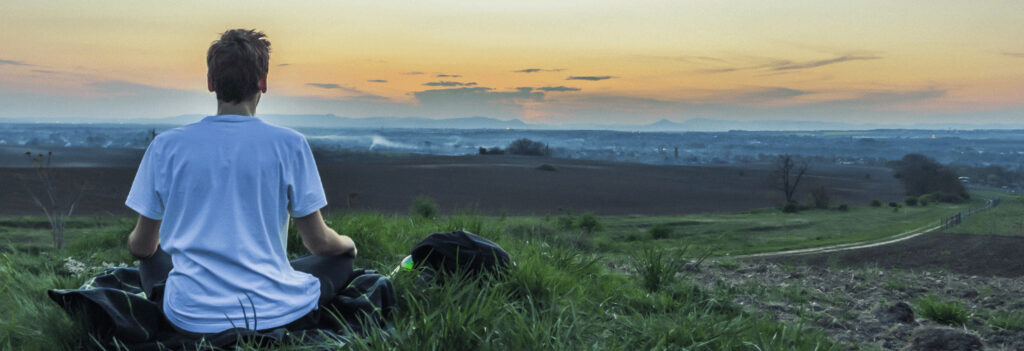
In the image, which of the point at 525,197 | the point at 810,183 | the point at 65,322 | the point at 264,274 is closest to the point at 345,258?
the point at 264,274

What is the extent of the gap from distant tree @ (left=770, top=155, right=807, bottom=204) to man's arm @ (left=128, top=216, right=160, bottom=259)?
252ft

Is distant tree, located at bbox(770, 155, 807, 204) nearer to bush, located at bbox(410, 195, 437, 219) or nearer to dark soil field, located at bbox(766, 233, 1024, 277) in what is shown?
dark soil field, located at bbox(766, 233, 1024, 277)

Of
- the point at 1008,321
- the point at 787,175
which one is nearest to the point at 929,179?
the point at 787,175

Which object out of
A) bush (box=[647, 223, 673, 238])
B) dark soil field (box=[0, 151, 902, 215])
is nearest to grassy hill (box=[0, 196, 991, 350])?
bush (box=[647, 223, 673, 238])

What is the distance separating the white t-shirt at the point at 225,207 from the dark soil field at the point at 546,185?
145 ft

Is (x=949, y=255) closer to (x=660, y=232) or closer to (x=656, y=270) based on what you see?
(x=660, y=232)

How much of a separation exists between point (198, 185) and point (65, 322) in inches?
52.9

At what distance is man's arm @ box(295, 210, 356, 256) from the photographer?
2779 millimetres

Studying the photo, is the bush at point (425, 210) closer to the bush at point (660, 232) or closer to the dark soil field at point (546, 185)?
the bush at point (660, 232)

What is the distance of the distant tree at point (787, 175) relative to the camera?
76325mm

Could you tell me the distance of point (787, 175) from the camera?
76.6 meters

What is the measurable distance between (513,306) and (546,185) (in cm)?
7147

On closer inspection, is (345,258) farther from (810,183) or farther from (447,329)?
(810,183)

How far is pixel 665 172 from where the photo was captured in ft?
313
